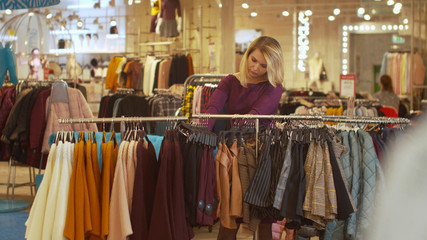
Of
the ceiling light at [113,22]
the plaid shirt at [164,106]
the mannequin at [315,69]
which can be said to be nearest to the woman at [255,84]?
the plaid shirt at [164,106]

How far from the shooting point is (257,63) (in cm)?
361

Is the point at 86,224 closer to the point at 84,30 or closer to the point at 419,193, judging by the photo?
the point at 419,193

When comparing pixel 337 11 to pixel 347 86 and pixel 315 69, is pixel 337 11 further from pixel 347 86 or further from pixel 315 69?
pixel 347 86

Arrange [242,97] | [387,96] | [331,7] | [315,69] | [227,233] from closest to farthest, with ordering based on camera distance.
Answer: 1. [227,233]
2. [242,97]
3. [387,96]
4. [331,7]
5. [315,69]

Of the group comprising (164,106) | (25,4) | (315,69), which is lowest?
(164,106)

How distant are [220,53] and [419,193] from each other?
8722 millimetres

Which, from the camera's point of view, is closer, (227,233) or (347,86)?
(227,233)

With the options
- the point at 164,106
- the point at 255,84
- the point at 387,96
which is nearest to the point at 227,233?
the point at 255,84

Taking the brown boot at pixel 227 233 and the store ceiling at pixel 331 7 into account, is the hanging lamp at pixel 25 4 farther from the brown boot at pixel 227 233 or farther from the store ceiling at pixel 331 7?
the store ceiling at pixel 331 7

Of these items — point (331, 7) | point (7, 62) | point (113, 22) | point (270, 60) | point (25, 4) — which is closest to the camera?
point (270, 60)

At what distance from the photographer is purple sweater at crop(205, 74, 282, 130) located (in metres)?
3.62

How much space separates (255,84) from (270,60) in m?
0.21

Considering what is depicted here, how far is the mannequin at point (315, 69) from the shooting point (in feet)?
37.0

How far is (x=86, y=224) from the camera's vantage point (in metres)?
2.92
